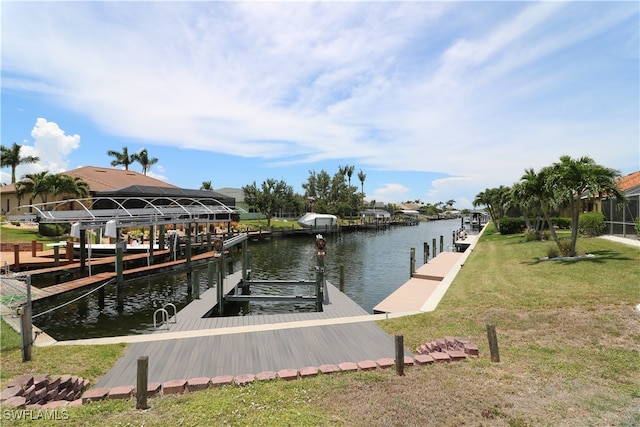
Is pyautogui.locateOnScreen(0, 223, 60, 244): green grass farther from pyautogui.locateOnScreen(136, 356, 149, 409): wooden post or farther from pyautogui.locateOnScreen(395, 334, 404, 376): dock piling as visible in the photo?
pyautogui.locateOnScreen(395, 334, 404, 376): dock piling

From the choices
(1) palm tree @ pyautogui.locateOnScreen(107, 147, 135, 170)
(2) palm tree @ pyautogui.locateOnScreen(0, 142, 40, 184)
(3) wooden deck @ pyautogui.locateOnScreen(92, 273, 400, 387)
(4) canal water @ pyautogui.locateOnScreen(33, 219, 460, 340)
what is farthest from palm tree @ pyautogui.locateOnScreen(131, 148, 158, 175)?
(3) wooden deck @ pyautogui.locateOnScreen(92, 273, 400, 387)

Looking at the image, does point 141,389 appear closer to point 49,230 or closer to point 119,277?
point 119,277

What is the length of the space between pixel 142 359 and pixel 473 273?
1666cm

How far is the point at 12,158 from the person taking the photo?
4759 centimetres

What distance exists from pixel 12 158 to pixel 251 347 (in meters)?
56.8

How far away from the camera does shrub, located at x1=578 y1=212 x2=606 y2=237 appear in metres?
26.2

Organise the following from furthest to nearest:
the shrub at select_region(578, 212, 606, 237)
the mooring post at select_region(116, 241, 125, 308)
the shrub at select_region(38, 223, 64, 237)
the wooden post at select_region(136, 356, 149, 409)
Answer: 1. the shrub at select_region(38, 223, 64, 237)
2. the shrub at select_region(578, 212, 606, 237)
3. the mooring post at select_region(116, 241, 125, 308)
4. the wooden post at select_region(136, 356, 149, 409)

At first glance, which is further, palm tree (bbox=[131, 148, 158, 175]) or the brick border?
palm tree (bbox=[131, 148, 158, 175])

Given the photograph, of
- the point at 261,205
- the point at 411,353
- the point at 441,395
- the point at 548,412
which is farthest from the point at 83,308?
the point at 261,205

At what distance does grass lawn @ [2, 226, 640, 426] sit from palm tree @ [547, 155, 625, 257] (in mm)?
8109

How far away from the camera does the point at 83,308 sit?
632 inches

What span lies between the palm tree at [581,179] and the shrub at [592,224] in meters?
10.2

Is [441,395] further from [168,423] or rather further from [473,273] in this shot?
[473,273]

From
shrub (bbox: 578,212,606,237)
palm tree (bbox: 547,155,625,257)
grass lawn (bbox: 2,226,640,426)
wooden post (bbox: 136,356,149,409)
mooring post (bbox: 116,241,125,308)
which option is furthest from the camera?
shrub (bbox: 578,212,606,237)
